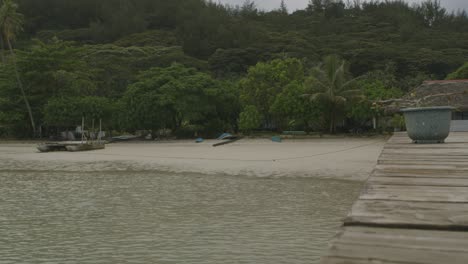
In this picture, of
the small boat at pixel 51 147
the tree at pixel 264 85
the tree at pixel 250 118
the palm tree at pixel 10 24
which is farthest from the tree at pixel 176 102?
the small boat at pixel 51 147

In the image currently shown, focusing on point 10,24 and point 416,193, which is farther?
point 10,24

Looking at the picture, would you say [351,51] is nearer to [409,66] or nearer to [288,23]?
[409,66]

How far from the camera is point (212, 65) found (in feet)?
200

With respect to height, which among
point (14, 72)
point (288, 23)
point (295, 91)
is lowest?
point (295, 91)

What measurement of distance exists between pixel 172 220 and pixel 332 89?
2739 centimetres

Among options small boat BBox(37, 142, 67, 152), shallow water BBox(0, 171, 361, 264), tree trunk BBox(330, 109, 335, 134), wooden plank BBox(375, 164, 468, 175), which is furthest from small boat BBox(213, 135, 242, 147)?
wooden plank BBox(375, 164, 468, 175)

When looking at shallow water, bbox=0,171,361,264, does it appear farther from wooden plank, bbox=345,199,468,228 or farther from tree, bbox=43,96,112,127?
tree, bbox=43,96,112,127

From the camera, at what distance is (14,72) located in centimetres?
Answer: 3884

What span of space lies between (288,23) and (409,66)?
35531 mm

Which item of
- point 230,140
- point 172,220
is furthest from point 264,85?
point 172,220

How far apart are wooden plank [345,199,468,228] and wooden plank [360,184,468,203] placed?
102 millimetres

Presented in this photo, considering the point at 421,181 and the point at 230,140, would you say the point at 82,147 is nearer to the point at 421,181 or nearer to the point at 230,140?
the point at 230,140

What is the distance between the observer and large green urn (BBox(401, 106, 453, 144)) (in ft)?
21.1

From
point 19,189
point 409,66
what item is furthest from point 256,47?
point 19,189
